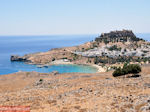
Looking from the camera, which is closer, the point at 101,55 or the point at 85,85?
the point at 85,85

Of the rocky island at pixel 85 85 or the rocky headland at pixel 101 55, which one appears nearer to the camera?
the rocky island at pixel 85 85

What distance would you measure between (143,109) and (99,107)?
5465 mm

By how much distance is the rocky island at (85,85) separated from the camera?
24603mm

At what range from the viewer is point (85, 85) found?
3966 centimetres

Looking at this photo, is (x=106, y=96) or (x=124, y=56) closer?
(x=106, y=96)

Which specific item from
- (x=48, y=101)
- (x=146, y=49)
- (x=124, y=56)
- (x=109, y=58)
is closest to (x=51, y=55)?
(x=109, y=58)

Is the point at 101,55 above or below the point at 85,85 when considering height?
below

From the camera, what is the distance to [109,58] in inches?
6590

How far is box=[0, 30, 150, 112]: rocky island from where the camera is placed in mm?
24603

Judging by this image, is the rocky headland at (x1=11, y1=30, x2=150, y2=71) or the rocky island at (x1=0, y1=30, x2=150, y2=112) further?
the rocky headland at (x1=11, y1=30, x2=150, y2=71)

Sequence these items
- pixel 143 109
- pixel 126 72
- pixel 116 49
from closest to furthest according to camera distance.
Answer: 1. pixel 143 109
2. pixel 126 72
3. pixel 116 49

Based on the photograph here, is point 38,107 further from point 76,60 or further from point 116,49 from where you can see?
point 116,49

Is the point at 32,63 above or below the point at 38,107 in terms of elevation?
below

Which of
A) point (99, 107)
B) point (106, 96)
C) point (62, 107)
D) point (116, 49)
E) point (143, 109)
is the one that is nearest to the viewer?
point (143, 109)
